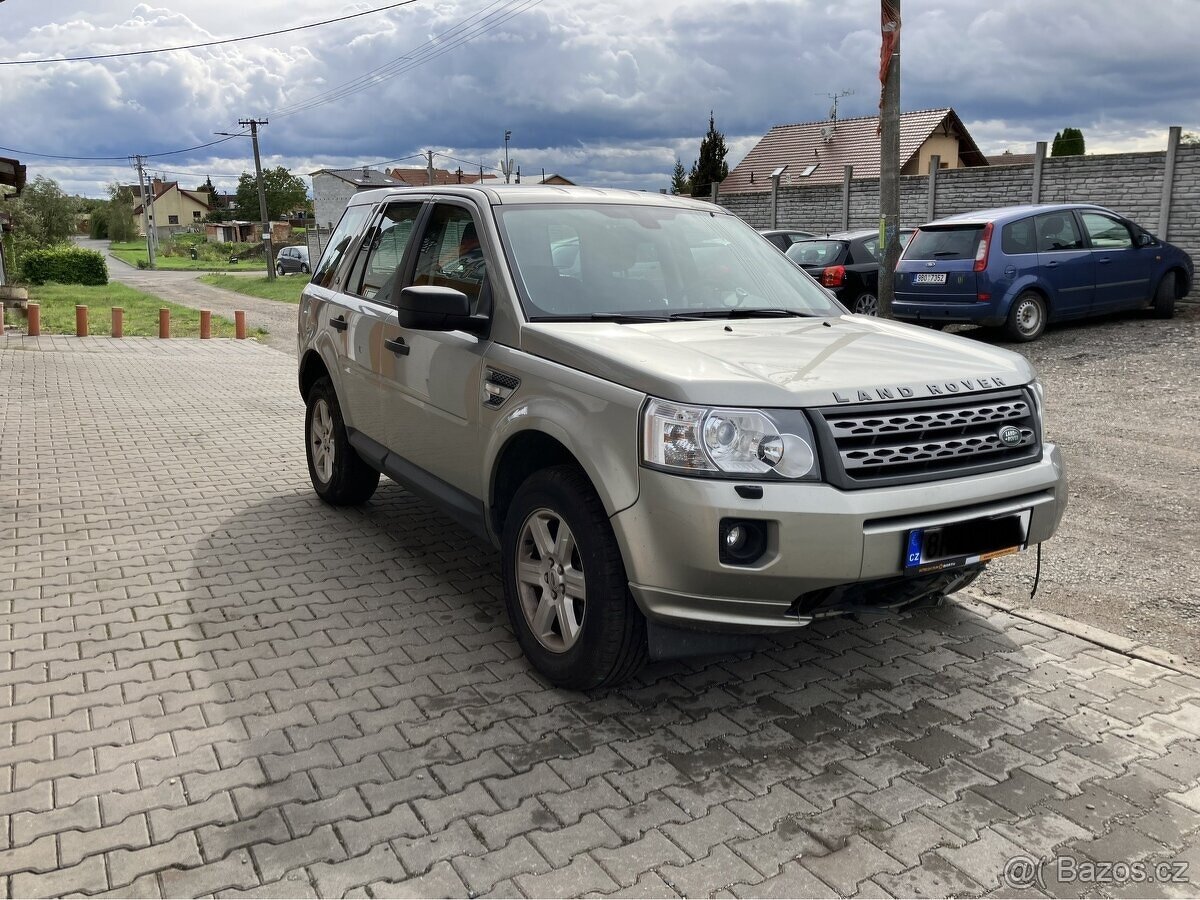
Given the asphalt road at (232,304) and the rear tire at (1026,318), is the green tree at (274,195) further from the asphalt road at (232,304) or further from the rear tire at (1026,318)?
the rear tire at (1026,318)

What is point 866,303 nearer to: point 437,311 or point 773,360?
point 437,311

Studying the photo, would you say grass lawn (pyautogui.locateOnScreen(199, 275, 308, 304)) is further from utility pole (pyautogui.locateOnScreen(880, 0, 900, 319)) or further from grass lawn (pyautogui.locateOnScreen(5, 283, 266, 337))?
utility pole (pyautogui.locateOnScreen(880, 0, 900, 319))

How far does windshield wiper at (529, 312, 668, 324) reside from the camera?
4129mm

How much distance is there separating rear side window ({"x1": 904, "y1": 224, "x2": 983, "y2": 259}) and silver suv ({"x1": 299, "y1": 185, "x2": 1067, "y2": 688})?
9040mm

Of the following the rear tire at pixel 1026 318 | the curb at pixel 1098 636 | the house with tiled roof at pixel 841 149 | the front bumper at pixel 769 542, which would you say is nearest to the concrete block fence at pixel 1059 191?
the rear tire at pixel 1026 318

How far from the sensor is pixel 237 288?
40.5 m

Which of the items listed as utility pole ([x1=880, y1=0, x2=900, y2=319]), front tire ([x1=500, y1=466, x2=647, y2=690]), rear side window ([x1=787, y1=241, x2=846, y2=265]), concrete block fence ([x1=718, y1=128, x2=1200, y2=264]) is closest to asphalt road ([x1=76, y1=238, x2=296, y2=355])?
rear side window ([x1=787, y1=241, x2=846, y2=265])

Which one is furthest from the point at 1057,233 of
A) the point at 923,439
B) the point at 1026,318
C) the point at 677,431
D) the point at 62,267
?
the point at 62,267

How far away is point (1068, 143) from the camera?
4434 cm

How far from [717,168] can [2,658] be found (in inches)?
2383

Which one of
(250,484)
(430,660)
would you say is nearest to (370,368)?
(430,660)

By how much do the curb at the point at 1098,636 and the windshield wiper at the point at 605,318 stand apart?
222cm

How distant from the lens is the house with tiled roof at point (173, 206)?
470ft

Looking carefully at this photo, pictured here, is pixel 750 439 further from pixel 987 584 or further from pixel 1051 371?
pixel 1051 371
